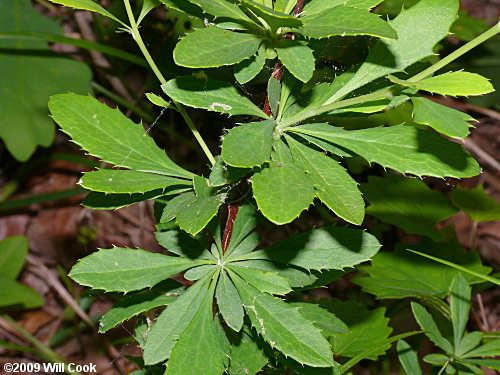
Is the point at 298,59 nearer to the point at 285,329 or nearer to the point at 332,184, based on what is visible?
the point at 332,184

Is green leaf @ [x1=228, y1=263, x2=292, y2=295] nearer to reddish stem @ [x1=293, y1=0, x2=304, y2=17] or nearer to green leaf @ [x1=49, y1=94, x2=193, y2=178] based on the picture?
green leaf @ [x1=49, y1=94, x2=193, y2=178]

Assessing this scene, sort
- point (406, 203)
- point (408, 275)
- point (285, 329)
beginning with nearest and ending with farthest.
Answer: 1. point (285, 329)
2. point (408, 275)
3. point (406, 203)

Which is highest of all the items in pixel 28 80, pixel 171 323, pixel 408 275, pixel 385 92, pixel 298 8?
pixel 298 8

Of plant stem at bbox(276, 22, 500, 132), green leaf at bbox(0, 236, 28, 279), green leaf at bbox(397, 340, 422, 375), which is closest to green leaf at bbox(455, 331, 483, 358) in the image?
green leaf at bbox(397, 340, 422, 375)

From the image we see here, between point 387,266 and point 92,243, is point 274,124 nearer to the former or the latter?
point 387,266

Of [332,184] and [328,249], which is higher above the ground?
[332,184]

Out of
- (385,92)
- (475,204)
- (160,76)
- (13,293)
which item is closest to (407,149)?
(385,92)
